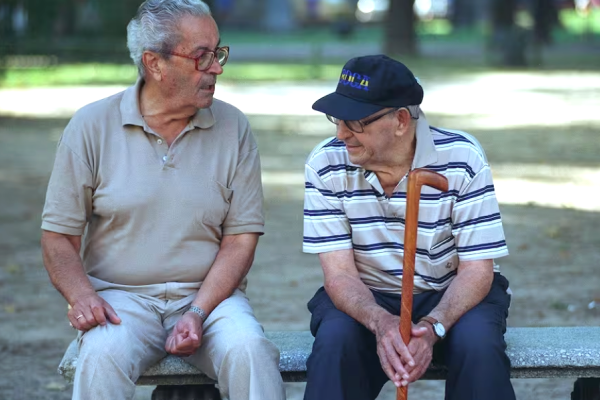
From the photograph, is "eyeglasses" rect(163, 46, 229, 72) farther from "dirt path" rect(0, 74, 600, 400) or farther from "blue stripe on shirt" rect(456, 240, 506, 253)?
"dirt path" rect(0, 74, 600, 400)

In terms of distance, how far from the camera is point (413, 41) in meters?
27.0

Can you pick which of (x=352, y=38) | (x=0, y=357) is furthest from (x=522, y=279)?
(x=352, y=38)

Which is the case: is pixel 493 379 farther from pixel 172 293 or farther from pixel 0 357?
pixel 0 357

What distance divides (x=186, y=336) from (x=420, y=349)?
76 centimetres

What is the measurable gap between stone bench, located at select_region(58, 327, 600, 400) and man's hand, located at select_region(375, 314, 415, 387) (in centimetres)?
29

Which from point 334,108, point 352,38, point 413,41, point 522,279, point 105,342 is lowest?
point 352,38

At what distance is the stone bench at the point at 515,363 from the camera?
11.7 feet

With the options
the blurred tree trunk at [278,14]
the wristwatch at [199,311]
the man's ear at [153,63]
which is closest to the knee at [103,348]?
the wristwatch at [199,311]

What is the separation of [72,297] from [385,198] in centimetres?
107

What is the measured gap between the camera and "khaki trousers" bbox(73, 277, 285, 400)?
339 cm

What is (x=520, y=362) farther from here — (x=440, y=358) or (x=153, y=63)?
(x=153, y=63)

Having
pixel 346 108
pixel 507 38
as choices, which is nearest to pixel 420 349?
pixel 346 108

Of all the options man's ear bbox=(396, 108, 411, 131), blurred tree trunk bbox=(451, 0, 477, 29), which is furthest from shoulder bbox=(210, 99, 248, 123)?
blurred tree trunk bbox=(451, 0, 477, 29)

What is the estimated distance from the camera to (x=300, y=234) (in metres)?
8.16
